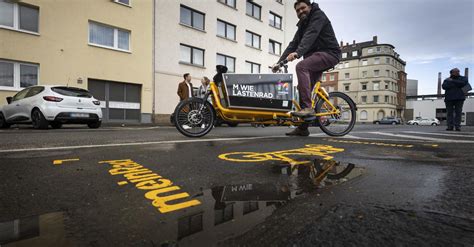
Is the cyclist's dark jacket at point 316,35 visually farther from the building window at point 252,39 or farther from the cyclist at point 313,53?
the building window at point 252,39

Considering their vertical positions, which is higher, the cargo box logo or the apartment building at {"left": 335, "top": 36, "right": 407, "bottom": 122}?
the apartment building at {"left": 335, "top": 36, "right": 407, "bottom": 122}

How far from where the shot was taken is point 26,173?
1.87 m

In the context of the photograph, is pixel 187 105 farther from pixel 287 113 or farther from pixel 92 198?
pixel 92 198

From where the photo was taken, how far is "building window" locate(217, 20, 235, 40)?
21.4m

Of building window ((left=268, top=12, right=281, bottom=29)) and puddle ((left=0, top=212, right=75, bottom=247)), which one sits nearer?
puddle ((left=0, top=212, right=75, bottom=247))

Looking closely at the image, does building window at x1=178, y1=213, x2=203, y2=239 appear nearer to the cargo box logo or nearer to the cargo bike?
the cargo bike

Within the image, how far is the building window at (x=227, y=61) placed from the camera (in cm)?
2109

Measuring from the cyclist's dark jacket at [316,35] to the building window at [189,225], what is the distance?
3.82 m

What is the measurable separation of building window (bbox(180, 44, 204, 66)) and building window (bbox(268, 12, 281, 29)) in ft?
31.0

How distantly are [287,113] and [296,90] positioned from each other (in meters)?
0.49

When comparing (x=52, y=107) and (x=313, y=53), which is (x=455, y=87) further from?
(x=52, y=107)

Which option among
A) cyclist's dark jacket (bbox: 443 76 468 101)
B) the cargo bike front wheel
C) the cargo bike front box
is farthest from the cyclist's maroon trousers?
cyclist's dark jacket (bbox: 443 76 468 101)

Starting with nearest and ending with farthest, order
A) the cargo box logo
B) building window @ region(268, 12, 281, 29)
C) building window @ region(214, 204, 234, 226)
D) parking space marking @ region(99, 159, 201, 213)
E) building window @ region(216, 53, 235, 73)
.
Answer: building window @ region(214, 204, 234, 226) < parking space marking @ region(99, 159, 201, 213) < the cargo box logo < building window @ region(216, 53, 235, 73) < building window @ region(268, 12, 281, 29)

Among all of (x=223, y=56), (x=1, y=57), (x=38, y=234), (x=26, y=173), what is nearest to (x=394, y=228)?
(x=38, y=234)
